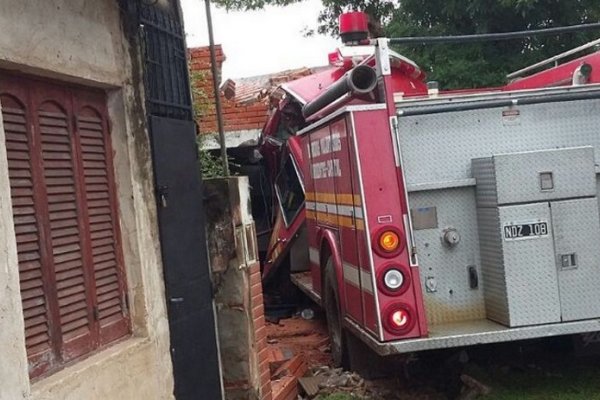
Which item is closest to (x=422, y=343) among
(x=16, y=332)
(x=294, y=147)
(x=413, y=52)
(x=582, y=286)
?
(x=582, y=286)

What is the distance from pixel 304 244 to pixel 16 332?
6522 millimetres

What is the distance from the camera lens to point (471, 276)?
5555mm

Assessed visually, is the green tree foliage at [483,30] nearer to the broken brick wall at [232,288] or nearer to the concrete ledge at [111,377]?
the broken brick wall at [232,288]

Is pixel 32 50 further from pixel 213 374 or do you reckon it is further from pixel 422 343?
pixel 422 343

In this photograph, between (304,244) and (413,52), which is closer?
(304,244)

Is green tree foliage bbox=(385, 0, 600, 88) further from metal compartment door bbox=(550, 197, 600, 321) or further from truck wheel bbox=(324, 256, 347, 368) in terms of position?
metal compartment door bbox=(550, 197, 600, 321)

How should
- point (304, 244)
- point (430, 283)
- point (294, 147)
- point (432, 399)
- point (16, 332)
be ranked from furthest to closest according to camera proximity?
point (304, 244)
point (294, 147)
point (432, 399)
point (430, 283)
point (16, 332)

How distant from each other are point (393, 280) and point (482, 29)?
8218 mm

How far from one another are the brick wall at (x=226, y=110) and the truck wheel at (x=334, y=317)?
3.05 m

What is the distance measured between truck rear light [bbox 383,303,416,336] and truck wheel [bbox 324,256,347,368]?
1519 mm

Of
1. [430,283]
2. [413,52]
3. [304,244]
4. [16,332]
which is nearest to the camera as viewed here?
[16,332]

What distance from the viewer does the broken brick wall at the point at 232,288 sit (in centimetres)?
535

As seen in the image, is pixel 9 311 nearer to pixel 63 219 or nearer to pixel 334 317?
pixel 63 219

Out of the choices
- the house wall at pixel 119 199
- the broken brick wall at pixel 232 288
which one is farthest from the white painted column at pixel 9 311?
the broken brick wall at pixel 232 288
